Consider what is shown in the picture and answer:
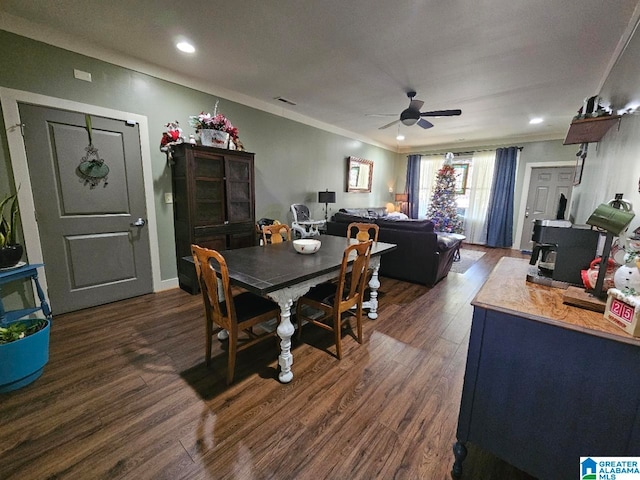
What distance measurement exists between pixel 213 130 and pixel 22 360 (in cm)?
263

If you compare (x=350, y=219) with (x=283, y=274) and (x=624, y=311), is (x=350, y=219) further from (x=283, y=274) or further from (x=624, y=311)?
(x=624, y=311)

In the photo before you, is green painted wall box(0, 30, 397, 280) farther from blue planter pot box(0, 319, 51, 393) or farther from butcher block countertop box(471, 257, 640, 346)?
butcher block countertop box(471, 257, 640, 346)

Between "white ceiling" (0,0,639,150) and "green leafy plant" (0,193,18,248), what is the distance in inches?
56.5

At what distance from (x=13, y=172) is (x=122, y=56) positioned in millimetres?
1536

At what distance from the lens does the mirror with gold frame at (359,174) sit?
6.21m

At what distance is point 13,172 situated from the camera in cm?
229

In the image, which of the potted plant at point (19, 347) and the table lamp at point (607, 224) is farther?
the potted plant at point (19, 347)

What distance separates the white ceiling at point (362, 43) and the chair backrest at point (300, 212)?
5.99 feet

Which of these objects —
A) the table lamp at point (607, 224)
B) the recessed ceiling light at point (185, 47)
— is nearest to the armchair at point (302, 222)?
the recessed ceiling light at point (185, 47)

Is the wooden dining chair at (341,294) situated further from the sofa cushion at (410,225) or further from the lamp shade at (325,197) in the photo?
the lamp shade at (325,197)

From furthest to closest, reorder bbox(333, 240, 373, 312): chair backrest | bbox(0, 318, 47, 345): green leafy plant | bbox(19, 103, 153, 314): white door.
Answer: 1. bbox(19, 103, 153, 314): white door
2. bbox(333, 240, 373, 312): chair backrest
3. bbox(0, 318, 47, 345): green leafy plant

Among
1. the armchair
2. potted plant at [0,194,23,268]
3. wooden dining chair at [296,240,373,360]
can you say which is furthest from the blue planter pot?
the armchair

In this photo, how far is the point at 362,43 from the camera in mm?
2453

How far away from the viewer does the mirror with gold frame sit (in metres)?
6.21
